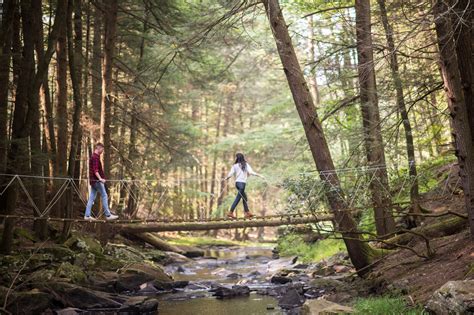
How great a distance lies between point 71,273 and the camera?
741 cm

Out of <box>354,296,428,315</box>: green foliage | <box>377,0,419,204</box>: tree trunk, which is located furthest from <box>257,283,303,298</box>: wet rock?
<box>354,296,428,315</box>: green foliage

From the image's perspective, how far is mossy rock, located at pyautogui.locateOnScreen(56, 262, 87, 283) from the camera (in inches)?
286

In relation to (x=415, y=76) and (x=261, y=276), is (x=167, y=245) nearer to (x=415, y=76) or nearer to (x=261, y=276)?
(x=261, y=276)

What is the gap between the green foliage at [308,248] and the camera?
36.6 feet

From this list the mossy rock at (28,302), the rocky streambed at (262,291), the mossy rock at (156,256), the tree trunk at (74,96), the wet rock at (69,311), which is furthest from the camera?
the mossy rock at (156,256)

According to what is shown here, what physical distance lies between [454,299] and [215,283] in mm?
6230

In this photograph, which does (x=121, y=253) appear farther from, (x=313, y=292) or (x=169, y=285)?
(x=313, y=292)

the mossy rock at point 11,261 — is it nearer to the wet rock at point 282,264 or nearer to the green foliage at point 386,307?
the green foliage at point 386,307

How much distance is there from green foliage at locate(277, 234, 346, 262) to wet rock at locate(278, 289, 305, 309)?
3716 mm

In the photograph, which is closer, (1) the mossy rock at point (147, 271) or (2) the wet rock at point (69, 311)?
(2) the wet rock at point (69, 311)

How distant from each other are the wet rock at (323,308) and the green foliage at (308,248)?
16.2 ft

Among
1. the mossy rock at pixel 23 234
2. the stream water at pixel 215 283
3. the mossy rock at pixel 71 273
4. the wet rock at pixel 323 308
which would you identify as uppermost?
the mossy rock at pixel 23 234

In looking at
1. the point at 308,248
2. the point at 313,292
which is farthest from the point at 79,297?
the point at 308,248

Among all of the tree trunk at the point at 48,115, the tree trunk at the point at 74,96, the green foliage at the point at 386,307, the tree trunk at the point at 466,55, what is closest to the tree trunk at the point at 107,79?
the tree trunk at the point at 74,96
